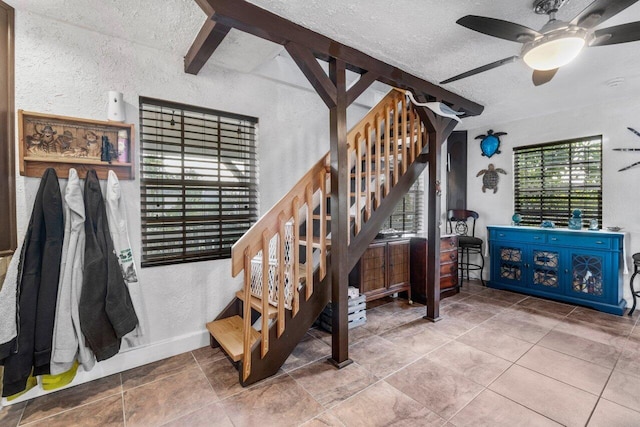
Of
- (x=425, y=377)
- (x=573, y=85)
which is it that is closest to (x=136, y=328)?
(x=425, y=377)

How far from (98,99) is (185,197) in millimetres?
947

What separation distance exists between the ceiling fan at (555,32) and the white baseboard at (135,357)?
10.2 ft

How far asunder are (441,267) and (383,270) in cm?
90

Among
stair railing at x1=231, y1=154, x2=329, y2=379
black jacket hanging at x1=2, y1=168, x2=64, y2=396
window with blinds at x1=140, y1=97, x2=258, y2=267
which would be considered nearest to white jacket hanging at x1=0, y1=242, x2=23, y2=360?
black jacket hanging at x1=2, y1=168, x2=64, y2=396

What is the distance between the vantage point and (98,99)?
7.25ft

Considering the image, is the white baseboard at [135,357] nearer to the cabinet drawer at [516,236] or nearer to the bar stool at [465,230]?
the bar stool at [465,230]

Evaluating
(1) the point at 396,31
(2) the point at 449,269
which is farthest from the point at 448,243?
(1) the point at 396,31

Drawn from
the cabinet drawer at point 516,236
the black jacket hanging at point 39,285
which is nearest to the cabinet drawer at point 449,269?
the cabinet drawer at point 516,236

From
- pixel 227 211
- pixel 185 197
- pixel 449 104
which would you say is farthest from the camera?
pixel 449 104

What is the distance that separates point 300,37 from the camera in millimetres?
2045

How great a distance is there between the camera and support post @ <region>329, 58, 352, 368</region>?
7.48 feet

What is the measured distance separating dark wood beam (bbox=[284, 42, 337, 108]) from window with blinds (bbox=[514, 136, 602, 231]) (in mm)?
3760

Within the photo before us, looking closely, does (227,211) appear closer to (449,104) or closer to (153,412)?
(153,412)

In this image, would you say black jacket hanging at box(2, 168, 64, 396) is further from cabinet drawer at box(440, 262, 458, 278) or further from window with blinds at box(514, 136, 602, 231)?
window with blinds at box(514, 136, 602, 231)
